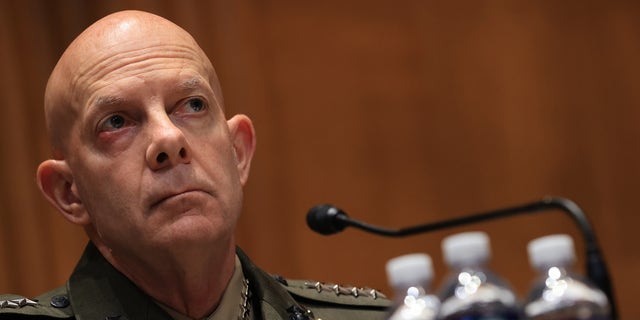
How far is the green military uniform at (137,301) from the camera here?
206cm

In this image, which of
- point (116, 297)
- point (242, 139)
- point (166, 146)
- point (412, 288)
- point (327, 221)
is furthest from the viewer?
point (242, 139)

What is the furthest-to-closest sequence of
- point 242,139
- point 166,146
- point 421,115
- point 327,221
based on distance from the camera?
1. point 421,115
2. point 242,139
3. point 166,146
4. point 327,221

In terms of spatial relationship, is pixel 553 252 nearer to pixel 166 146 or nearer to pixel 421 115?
pixel 166 146

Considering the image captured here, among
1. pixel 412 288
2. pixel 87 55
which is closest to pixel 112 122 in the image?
pixel 87 55

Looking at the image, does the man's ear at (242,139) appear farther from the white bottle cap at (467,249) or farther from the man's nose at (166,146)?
the white bottle cap at (467,249)

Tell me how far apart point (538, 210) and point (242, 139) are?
94cm

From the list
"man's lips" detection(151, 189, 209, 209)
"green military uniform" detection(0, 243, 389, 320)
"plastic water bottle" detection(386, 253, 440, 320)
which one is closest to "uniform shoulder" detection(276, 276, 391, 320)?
"green military uniform" detection(0, 243, 389, 320)

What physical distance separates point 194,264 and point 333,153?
5.00ft

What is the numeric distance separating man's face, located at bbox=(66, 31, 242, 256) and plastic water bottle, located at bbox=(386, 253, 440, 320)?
64 cm

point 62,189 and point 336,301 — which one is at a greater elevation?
point 62,189

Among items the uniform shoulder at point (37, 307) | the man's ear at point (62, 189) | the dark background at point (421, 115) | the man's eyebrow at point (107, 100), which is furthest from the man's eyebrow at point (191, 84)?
the dark background at point (421, 115)

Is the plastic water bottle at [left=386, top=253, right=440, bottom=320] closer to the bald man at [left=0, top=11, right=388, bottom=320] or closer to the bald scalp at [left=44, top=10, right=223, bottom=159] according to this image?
the bald man at [left=0, top=11, right=388, bottom=320]

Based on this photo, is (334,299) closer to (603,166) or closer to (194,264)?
(194,264)

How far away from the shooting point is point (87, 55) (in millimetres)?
2137
